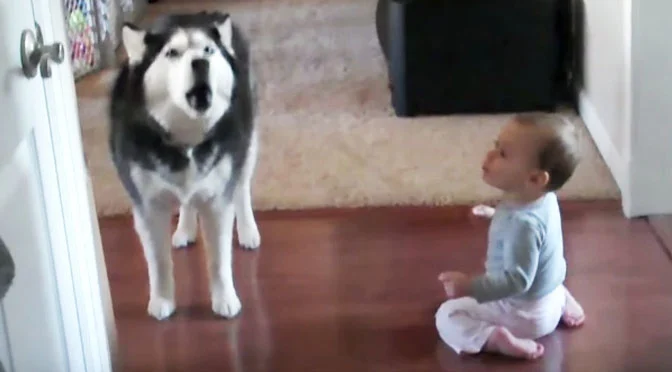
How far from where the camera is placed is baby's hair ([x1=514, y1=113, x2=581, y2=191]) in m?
2.02

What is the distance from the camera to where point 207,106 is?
1960 mm

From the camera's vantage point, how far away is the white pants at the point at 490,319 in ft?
7.00

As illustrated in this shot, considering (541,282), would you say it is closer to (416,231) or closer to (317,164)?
(416,231)

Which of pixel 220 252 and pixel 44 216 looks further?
pixel 220 252

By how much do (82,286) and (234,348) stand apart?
0.55 m

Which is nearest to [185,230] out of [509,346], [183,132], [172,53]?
[183,132]

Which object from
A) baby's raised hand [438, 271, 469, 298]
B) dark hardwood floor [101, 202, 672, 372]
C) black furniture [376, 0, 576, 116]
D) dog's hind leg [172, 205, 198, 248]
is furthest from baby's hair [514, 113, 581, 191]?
black furniture [376, 0, 576, 116]

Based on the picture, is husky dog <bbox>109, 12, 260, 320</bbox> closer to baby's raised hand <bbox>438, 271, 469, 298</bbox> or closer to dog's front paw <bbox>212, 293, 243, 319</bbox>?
dog's front paw <bbox>212, 293, 243, 319</bbox>

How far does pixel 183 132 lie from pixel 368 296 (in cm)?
64

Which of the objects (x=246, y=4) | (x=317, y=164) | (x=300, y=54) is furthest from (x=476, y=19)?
(x=246, y=4)

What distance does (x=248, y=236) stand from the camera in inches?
104

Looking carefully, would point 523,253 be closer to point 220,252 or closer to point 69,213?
point 220,252

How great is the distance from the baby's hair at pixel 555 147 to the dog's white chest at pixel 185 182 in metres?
0.61

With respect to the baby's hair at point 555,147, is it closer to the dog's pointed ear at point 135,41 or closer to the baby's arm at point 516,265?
the baby's arm at point 516,265
